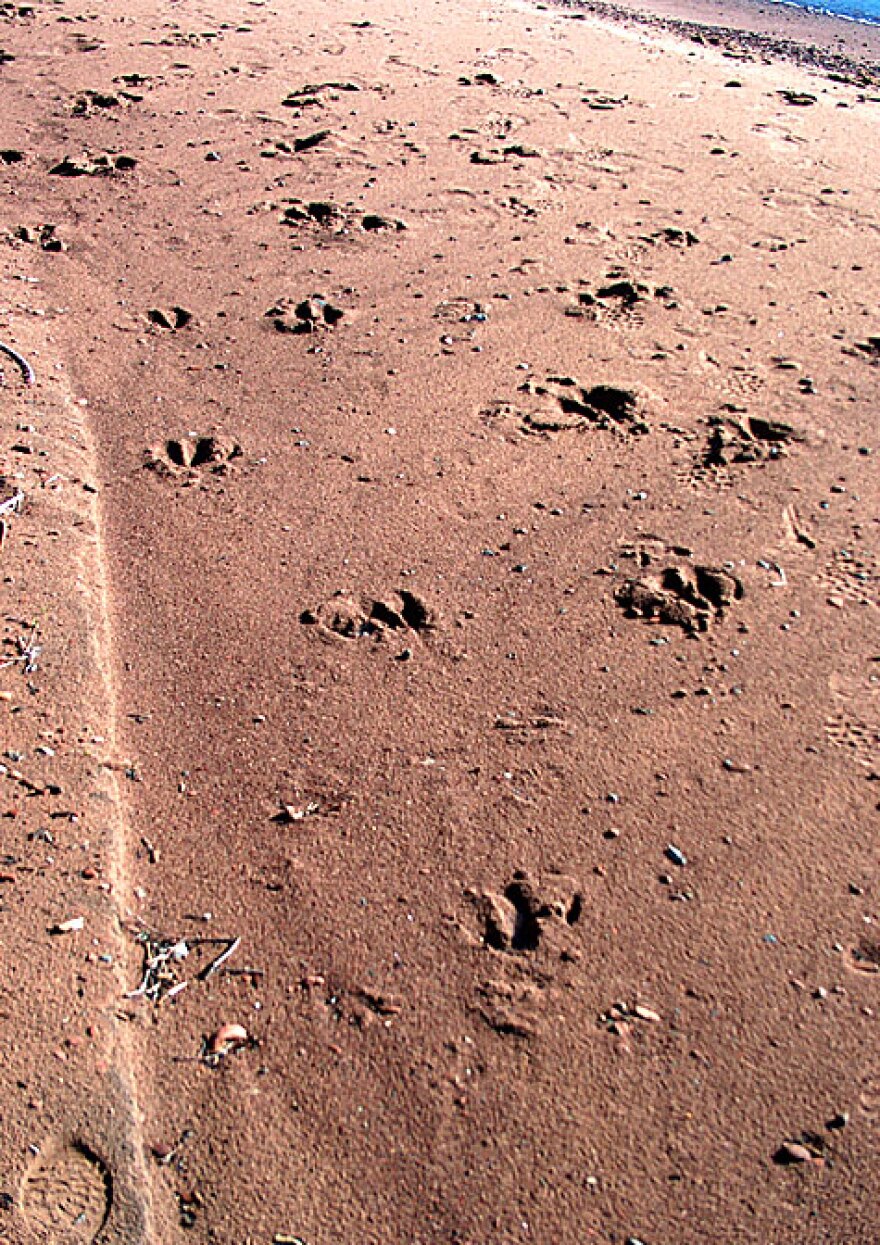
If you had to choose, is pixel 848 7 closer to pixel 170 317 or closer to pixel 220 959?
pixel 170 317

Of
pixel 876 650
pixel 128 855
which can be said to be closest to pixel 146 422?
pixel 128 855

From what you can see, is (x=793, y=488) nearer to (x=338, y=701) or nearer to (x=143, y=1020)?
(x=338, y=701)

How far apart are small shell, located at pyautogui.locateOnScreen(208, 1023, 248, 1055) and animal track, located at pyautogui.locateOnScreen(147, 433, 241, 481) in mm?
2184

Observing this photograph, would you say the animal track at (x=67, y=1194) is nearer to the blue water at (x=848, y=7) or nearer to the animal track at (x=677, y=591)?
the animal track at (x=677, y=591)

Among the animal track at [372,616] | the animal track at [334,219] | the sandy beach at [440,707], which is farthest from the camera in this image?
the animal track at [334,219]

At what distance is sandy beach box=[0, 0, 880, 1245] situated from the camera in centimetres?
221

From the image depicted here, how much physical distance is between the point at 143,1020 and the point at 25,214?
4804mm

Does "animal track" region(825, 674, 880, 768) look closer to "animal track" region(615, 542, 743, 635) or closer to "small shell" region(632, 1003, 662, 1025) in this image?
"animal track" region(615, 542, 743, 635)

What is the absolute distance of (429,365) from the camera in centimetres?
459

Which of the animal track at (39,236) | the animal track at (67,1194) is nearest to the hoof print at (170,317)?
the animal track at (39,236)

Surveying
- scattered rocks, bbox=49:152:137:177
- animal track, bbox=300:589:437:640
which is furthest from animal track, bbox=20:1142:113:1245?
scattered rocks, bbox=49:152:137:177

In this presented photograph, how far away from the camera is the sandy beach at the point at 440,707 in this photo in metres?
2.21

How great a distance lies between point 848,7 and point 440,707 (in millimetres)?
15906

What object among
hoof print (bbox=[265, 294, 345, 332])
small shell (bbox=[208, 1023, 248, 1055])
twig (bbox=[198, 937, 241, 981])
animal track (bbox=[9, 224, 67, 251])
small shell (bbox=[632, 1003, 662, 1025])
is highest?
hoof print (bbox=[265, 294, 345, 332])
